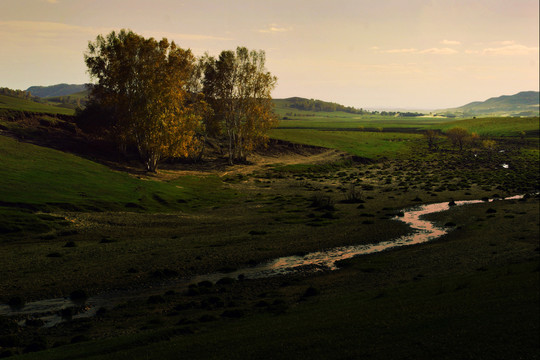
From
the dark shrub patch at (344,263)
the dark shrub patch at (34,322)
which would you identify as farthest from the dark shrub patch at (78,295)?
the dark shrub patch at (344,263)

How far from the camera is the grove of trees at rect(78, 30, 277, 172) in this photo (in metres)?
86.7

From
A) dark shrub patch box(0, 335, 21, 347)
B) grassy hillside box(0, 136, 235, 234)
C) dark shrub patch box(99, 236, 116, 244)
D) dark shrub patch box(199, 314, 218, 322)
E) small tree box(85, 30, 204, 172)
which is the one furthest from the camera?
small tree box(85, 30, 204, 172)

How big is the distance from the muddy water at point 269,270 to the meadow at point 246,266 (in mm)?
691

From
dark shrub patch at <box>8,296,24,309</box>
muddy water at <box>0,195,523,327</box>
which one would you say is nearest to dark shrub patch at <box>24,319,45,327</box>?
muddy water at <box>0,195,523,327</box>

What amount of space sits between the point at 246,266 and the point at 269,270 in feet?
8.37

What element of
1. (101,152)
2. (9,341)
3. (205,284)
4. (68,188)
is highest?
(101,152)

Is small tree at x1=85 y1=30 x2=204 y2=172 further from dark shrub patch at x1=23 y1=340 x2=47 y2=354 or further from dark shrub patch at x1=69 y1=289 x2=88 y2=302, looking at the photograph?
dark shrub patch at x1=23 y1=340 x2=47 y2=354

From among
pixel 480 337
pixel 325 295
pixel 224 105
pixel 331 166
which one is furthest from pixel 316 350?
pixel 331 166

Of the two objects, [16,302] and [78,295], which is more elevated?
[16,302]

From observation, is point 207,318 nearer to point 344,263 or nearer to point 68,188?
point 344,263

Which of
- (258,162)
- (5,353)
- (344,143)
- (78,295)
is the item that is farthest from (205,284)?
(344,143)

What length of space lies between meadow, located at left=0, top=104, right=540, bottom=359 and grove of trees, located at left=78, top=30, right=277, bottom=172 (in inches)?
340

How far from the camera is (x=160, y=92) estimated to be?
3423 inches

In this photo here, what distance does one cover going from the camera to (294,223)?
56.4m
